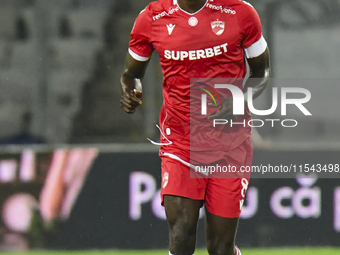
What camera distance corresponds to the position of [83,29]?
22.6ft

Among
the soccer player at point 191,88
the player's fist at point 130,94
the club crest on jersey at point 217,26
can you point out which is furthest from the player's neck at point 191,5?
the player's fist at point 130,94

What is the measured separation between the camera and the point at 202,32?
3.91 meters

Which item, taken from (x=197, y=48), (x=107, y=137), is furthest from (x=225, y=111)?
(x=107, y=137)

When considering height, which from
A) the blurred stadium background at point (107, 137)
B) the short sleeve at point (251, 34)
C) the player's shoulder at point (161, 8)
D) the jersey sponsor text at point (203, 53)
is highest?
the player's shoulder at point (161, 8)

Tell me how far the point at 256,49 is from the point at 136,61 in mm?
802

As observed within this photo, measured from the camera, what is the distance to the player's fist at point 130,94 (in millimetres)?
3938

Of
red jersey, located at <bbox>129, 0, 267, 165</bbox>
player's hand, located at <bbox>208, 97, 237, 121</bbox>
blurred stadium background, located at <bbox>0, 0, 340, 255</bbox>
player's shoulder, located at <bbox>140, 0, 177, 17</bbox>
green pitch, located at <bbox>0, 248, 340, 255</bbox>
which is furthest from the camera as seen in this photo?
blurred stadium background, located at <bbox>0, 0, 340, 255</bbox>

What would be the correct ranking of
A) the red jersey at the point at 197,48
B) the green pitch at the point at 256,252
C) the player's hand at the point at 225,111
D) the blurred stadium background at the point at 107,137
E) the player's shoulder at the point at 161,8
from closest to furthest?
the player's hand at the point at 225,111 < the red jersey at the point at 197,48 < the player's shoulder at the point at 161,8 < the green pitch at the point at 256,252 < the blurred stadium background at the point at 107,137

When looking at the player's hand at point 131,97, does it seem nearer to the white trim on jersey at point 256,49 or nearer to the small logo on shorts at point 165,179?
the small logo on shorts at point 165,179

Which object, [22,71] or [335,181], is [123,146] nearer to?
[22,71]

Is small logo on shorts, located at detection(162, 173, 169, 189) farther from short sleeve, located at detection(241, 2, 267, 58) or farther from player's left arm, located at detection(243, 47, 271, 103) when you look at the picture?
short sleeve, located at detection(241, 2, 267, 58)

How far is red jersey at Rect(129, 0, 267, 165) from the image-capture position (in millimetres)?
3902

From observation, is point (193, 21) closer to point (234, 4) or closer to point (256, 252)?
point (234, 4)

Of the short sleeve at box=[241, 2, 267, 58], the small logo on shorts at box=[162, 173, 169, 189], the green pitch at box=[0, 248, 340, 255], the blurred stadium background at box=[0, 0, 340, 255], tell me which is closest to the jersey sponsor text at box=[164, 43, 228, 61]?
the short sleeve at box=[241, 2, 267, 58]
